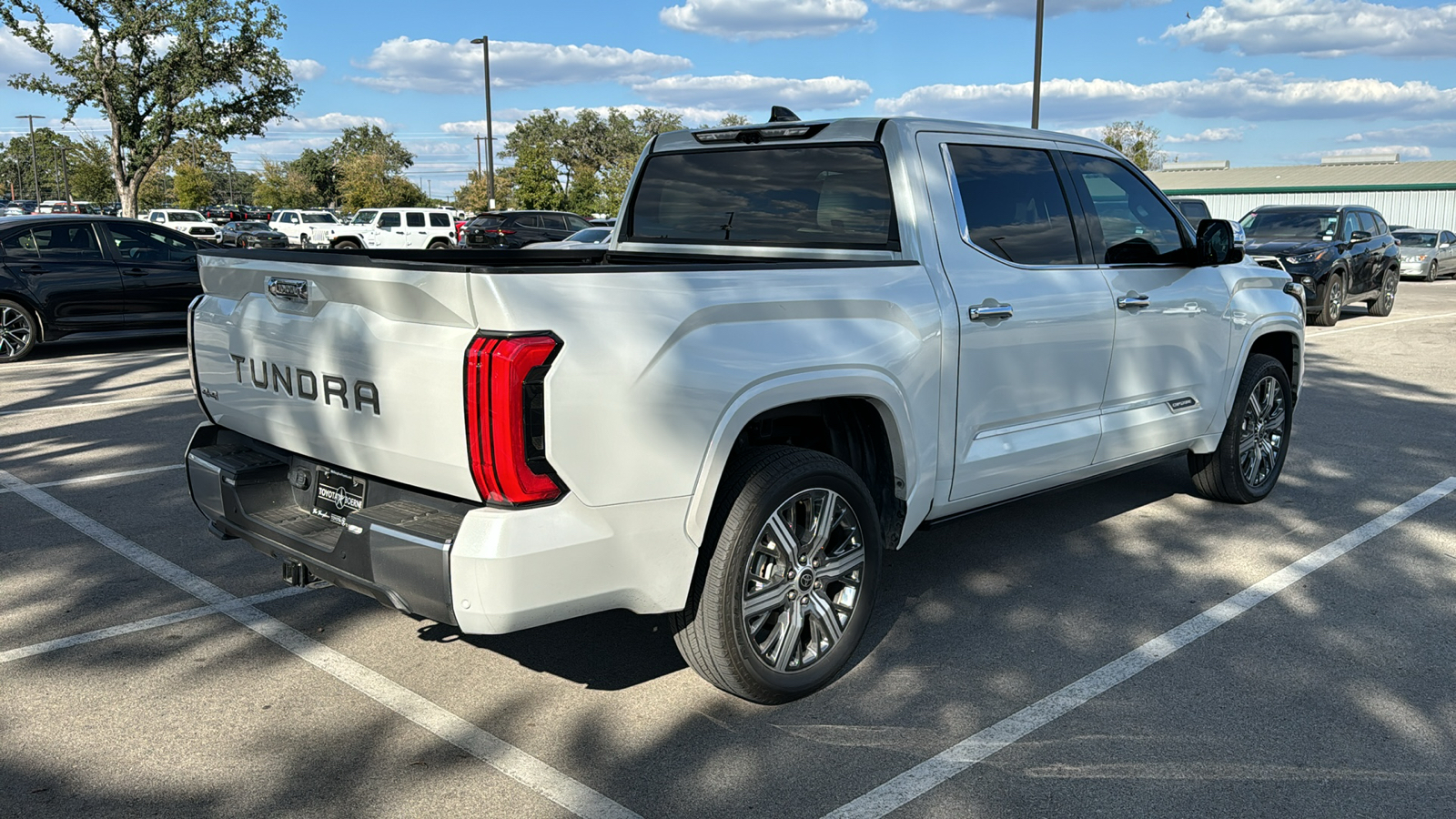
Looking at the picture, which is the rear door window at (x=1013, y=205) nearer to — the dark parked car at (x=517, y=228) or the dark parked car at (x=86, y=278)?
the dark parked car at (x=86, y=278)

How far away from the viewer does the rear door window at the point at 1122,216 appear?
5008mm

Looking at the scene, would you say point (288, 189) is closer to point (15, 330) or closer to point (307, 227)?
point (307, 227)

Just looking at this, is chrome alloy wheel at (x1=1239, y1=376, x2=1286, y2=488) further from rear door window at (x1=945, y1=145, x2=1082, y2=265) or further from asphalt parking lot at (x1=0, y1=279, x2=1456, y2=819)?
rear door window at (x1=945, y1=145, x2=1082, y2=265)

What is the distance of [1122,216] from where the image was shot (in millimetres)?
5199

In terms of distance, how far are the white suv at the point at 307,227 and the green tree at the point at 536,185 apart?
949 centimetres

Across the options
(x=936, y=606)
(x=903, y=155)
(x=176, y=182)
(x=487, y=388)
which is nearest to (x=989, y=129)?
(x=903, y=155)

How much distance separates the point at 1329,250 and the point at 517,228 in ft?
70.8

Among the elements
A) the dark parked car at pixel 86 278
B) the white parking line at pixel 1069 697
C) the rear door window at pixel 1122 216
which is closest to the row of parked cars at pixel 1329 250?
the rear door window at pixel 1122 216

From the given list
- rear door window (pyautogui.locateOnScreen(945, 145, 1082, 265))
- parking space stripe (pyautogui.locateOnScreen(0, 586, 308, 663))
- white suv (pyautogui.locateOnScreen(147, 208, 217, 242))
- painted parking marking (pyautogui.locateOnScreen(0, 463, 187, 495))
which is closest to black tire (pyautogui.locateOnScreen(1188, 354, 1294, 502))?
rear door window (pyautogui.locateOnScreen(945, 145, 1082, 265))

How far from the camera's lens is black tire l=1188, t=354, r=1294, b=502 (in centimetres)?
596

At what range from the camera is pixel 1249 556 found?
209 inches

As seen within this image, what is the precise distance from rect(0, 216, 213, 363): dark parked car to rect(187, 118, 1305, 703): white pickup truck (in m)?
9.04

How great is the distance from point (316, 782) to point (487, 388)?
4.18 feet

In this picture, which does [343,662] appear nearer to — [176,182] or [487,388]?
[487,388]
